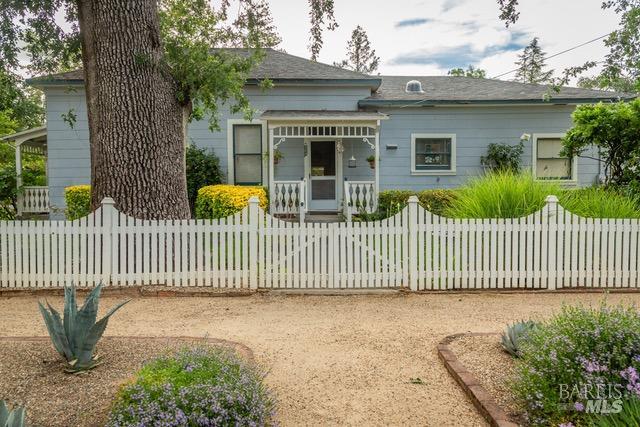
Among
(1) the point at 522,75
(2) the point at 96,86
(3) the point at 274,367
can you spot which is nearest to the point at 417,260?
(3) the point at 274,367

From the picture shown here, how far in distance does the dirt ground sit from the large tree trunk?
5.76 feet

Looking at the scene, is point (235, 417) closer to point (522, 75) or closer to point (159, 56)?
point (159, 56)

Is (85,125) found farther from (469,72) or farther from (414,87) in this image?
(469,72)

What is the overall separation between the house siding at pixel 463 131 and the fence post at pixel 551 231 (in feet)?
27.4

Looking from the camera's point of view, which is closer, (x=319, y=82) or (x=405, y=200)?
(x=405, y=200)

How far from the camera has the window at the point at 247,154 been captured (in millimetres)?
15000

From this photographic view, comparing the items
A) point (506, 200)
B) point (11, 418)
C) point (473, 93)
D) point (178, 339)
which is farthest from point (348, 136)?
point (11, 418)

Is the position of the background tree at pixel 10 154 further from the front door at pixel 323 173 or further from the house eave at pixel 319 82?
the front door at pixel 323 173

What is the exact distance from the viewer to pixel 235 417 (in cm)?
274

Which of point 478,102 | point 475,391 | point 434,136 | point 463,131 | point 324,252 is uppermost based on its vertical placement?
point 478,102

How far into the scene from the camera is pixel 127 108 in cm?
737

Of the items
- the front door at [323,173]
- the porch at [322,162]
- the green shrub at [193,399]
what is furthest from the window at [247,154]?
the green shrub at [193,399]

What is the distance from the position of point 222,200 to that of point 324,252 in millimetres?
5136

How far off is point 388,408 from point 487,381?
35.2 inches
